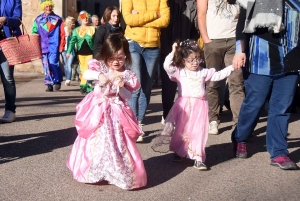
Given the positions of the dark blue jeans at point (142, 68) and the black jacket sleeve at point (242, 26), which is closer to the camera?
the black jacket sleeve at point (242, 26)

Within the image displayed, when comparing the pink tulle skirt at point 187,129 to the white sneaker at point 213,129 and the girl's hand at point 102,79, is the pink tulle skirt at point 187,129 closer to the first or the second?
the girl's hand at point 102,79

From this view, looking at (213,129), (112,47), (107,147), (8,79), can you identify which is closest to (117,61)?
(112,47)

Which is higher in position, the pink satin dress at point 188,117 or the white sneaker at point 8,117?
the pink satin dress at point 188,117

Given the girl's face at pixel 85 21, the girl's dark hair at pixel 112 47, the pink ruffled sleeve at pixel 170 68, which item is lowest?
the girl's face at pixel 85 21

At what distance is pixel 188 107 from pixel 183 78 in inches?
11.9

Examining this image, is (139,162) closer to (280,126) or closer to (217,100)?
(280,126)

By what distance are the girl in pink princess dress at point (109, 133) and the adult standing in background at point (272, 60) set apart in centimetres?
127

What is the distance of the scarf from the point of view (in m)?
5.83

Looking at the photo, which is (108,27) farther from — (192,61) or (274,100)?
(274,100)

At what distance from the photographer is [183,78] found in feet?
20.6

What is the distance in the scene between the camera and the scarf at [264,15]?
583 centimetres

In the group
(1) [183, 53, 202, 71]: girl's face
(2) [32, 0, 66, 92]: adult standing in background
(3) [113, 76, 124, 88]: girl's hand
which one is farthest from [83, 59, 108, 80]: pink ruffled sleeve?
(2) [32, 0, 66, 92]: adult standing in background

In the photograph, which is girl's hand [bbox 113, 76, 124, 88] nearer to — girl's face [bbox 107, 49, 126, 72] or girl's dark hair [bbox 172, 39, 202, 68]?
girl's face [bbox 107, 49, 126, 72]

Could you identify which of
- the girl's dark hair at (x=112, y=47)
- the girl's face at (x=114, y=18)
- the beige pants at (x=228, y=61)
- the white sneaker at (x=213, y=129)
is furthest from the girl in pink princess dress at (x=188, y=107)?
the girl's face at (x=114, y=18)
